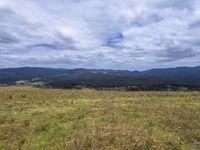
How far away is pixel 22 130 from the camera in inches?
676

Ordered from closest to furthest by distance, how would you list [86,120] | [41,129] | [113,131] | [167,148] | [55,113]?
[167,148], [113,131], [41,129], [86,120], [55,113]

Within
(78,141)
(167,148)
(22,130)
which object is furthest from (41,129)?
(167,148)

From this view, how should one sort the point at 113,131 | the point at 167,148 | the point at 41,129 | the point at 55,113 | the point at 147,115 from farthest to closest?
the point at 55,113 < the point at 147,115 < the point at 41,129 < the point at 113,131 < the point at 167,148

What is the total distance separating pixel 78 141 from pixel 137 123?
234 inches

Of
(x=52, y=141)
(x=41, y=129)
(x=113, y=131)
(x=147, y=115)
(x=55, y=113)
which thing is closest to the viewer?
(x=52, y=141)

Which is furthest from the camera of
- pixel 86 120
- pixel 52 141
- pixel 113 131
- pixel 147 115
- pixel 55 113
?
pixel 55 113

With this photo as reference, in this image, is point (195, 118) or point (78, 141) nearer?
point (78, 141)

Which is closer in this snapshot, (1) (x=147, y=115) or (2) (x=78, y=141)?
(2) (x=78, y=141)

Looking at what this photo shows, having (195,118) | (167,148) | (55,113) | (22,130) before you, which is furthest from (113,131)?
(55,113)

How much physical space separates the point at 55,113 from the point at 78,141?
31.8 ft

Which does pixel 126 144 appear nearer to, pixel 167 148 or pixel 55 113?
pixel 167 148

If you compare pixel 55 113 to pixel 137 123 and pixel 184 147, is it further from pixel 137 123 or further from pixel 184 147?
pixel 184 147

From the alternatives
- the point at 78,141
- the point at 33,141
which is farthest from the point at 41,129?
the point at 78,141

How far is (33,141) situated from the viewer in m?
15.0
